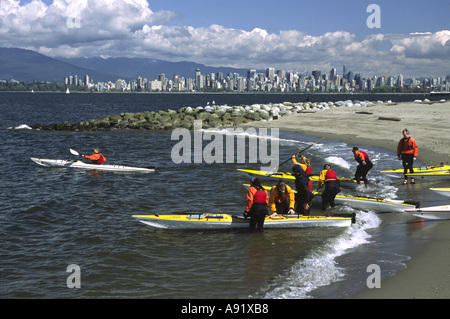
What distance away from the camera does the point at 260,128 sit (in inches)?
1724

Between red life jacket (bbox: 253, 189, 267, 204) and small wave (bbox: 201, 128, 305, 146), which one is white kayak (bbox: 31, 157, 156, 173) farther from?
small wave (bbox: 201, 128, 305, 146)

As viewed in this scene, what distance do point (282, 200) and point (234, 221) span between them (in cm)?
167

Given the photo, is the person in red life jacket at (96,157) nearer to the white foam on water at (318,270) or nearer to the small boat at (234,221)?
the small boat at (234,221)

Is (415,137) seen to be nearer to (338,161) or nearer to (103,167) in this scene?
(338,161)

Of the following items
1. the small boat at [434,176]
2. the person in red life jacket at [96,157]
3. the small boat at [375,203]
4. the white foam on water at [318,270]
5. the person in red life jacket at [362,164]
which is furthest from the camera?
the person in red life jacket at [96,157]

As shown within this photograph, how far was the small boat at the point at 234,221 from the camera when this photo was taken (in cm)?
1291

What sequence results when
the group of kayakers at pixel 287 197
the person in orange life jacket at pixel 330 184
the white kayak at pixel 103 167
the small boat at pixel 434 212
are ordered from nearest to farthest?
the group of kayakers at pixel 287 197 → the small boat at pixel 434 212 → the person in orange life jacket at pixel 330 184 → the white kayak at pixel 103 167

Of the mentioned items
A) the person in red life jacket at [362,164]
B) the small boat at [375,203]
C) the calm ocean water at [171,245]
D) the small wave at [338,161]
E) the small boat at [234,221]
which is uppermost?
the person in red life jacket at [362,164]

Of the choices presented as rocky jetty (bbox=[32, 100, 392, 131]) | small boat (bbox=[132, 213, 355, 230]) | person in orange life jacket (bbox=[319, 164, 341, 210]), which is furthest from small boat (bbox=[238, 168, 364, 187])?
rocky jetty (bbox=[32, 100, 392, 131])

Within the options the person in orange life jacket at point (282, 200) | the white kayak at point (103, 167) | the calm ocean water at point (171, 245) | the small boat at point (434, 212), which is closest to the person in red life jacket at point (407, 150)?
the calm ocean water at point (171, 245)

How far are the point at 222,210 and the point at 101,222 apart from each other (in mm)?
4397

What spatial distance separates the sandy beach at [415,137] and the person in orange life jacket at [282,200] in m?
3.94

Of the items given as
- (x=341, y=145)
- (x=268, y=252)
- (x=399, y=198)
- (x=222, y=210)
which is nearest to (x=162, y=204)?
(x=222, y=210)

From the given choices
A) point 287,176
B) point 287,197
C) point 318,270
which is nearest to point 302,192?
point 287,197
